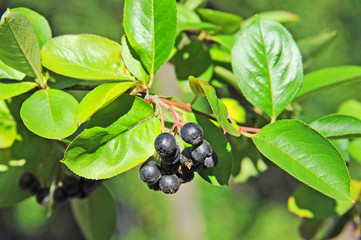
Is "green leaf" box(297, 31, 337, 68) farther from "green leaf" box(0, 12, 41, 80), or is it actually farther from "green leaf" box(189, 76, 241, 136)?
"green leaf" box(0, 12, 41, 80)

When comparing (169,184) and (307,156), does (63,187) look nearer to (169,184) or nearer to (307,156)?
(169,184)

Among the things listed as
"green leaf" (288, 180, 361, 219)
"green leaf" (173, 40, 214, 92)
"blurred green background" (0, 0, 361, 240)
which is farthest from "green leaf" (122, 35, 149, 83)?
"blurred green background" (0, 0, 361, 240)

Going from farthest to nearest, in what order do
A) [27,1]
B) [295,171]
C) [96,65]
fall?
[27,1], [96,65], [295,171]

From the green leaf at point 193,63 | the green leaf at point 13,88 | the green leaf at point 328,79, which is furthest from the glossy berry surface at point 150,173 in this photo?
the green leaf at point 328,79

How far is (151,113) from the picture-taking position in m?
0.63

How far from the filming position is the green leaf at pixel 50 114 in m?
0.62

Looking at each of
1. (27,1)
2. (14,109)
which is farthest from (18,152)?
(27,1)

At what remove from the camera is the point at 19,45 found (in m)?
0.63

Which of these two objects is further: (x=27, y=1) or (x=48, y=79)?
(x=27, y=1)

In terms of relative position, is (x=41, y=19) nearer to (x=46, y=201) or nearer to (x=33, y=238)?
(x=46, y=201)

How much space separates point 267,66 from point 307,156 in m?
0.20

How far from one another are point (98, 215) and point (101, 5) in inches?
248

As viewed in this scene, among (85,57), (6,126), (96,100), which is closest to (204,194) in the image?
(6,126)

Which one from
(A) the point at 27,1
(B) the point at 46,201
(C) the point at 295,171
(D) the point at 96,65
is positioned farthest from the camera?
(A) the point at 27,1
